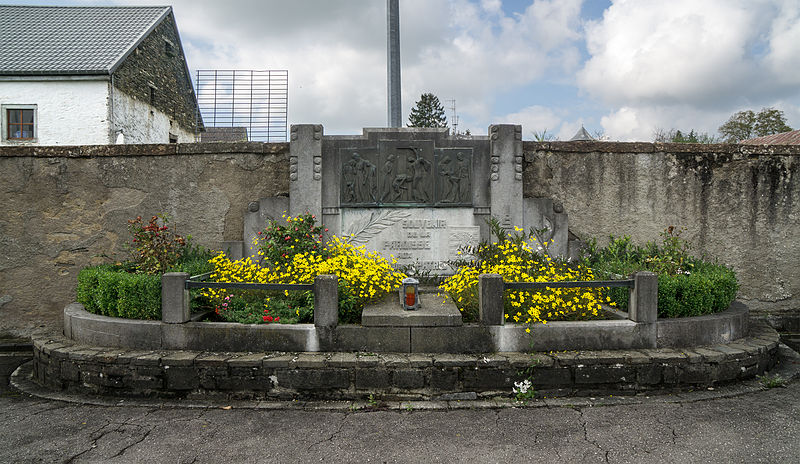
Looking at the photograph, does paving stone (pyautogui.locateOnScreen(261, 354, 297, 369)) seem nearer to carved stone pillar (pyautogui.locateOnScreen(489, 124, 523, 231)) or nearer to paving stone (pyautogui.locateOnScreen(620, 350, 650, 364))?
paving stone (pyautogui.locateOnScreen(620, 350, 650, 364))

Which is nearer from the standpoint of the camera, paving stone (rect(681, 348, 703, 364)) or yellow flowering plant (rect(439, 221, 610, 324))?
paving stone (rect(681, 348, 703, 364))

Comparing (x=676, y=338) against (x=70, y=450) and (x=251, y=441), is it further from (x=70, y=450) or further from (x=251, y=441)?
(x=70, y=450)

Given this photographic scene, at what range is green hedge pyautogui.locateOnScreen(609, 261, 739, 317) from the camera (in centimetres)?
460

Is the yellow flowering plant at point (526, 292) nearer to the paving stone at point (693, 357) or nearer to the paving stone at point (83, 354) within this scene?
the paving stone at point (693, 357)

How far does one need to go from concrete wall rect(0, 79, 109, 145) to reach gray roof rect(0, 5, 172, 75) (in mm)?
389

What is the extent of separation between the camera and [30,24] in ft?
53.0

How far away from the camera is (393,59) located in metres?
7.52

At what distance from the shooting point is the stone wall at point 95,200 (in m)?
6.18

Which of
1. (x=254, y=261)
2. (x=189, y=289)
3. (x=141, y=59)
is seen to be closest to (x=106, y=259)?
(x=254, y=261)

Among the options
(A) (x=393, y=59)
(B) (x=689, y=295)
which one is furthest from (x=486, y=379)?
(A) (x=393, y=59)

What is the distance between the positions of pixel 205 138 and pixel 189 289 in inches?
737

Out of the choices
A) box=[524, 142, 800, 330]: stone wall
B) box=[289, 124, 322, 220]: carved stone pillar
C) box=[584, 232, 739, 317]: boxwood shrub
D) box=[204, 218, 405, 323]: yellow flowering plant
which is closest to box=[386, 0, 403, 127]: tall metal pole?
box=[289, 124, 322, 220]: carved stone pillar

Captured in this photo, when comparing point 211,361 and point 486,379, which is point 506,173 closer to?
point 486,379

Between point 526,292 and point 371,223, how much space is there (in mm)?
2398
